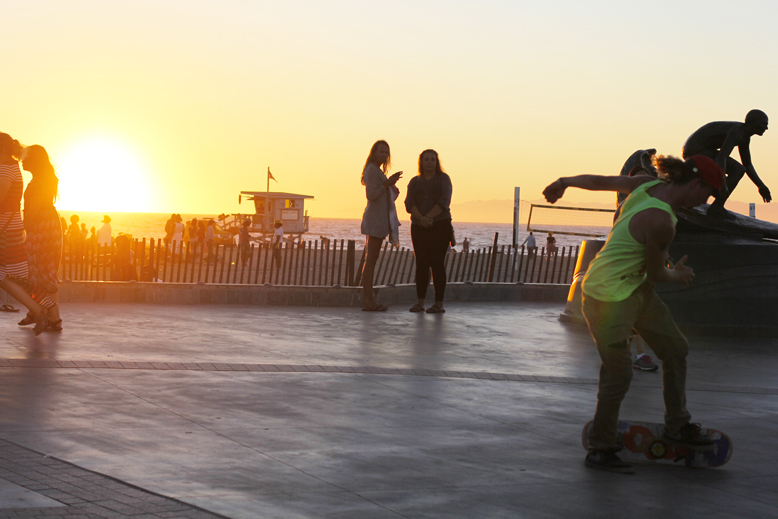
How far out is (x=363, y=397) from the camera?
19.2 ft

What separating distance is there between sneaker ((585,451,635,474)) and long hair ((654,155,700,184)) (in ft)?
4.30

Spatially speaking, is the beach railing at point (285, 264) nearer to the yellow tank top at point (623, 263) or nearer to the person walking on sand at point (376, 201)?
the person walking on sand at point (376, 201)

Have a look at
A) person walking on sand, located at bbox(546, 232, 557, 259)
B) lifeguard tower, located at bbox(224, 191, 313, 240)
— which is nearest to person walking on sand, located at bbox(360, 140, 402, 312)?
person walking on sand, located at bbox(546, 232, 557, 259)

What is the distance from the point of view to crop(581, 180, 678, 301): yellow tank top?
4484 mm

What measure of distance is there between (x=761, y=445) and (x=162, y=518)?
10.5 feet

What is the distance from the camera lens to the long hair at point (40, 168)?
27.6 ft

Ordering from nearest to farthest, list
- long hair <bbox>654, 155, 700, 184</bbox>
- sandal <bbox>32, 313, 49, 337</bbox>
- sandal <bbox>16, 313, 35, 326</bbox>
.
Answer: long hair <bbox>654, 155, 700, 184</bbox>
sandal <bbox>32, 313, 49, 337</bbox>
sandal <bbox>16, 313, 35, 326</bbox>

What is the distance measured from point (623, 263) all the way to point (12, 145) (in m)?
5.83

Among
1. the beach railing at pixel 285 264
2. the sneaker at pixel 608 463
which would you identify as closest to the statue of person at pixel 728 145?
the beach railing at pixel 285 264

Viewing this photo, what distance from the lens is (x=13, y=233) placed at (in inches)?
329

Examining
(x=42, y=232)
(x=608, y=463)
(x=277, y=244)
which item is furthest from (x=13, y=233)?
(x=277, y=244)

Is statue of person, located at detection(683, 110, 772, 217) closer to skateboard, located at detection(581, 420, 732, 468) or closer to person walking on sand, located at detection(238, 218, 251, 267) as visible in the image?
skateboard, located at detection(581, 420, 732, 468)

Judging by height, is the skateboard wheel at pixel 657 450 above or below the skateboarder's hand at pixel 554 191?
below

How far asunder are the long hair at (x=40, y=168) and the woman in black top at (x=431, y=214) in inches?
157
